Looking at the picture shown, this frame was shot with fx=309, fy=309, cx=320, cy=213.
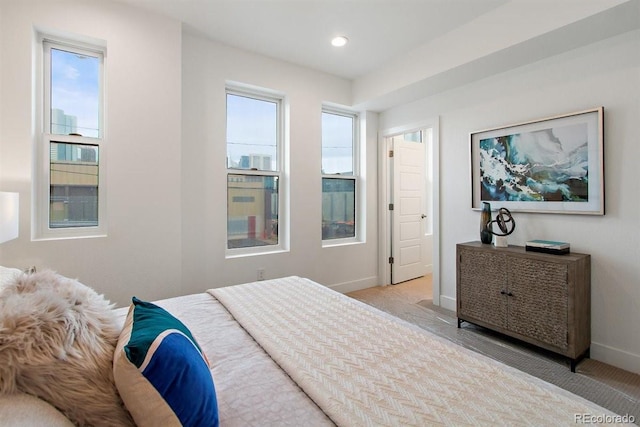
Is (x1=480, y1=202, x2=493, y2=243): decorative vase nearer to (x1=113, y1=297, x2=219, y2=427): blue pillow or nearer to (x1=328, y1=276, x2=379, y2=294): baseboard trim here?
(x1=328, y1=276, x2=379, y2=294): baseboard trim

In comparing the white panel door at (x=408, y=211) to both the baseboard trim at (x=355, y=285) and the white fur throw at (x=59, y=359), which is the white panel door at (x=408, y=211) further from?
the white fur throw at (x=59, y=359)

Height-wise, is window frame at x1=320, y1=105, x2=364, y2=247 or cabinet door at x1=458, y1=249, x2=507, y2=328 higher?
window frame at x1=320, y1=105, x2=364, y2=247

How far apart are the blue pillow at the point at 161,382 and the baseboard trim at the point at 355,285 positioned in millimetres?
3057

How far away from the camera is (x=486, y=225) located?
2863mm

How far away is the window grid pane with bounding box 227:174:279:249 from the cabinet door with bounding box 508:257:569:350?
2375mm

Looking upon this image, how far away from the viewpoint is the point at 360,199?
13.8ft

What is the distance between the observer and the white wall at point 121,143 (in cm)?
212

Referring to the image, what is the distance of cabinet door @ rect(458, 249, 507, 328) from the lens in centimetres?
256

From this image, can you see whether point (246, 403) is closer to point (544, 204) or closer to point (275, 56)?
point (544, 204)

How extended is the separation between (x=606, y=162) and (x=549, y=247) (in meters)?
0.74

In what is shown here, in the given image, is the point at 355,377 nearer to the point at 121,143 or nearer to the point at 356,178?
the point at 121,143

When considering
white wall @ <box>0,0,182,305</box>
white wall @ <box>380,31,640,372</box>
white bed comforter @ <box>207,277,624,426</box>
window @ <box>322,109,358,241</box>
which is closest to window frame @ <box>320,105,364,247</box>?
window @ <box>322,109,358,241</box>

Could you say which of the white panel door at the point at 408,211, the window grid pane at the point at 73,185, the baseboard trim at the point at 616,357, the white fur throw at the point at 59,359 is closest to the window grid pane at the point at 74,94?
the window grid pane at the point at 73,185

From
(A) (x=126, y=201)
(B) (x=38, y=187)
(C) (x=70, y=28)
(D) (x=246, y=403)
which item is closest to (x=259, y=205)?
(A) (x=126, y=201)
